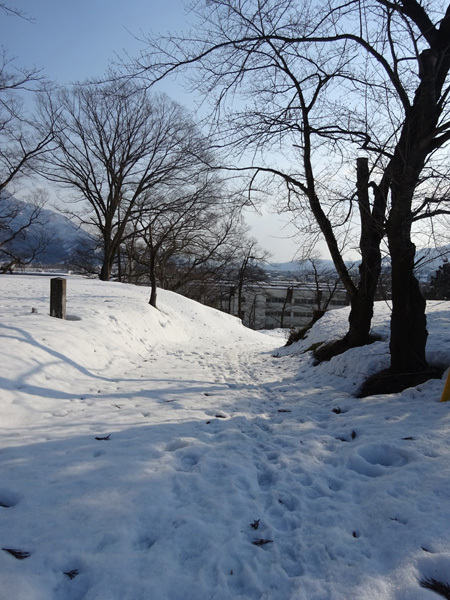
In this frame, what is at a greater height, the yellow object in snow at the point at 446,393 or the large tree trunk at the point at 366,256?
the large tree trunk at the point at 366,256

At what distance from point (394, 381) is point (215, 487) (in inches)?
133

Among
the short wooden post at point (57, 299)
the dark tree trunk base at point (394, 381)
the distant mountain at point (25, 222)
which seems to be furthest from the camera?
the distant mountain at point (25, 222)

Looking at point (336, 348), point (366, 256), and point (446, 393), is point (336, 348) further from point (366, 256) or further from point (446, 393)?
point (446, 393)

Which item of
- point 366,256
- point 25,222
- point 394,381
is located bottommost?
point 394,381

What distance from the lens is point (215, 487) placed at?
2.64 metres

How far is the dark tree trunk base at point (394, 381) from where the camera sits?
479cm

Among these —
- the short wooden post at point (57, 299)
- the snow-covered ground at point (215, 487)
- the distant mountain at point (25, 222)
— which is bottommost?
the snow-covered ground at point (215, 487)

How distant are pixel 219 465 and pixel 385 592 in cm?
157

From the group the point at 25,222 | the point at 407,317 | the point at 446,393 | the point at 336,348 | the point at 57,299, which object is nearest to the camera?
the point at 446,393

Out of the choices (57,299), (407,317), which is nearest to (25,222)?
(57,299)

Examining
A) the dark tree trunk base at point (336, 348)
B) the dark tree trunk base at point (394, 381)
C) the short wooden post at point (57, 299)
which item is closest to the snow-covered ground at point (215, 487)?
the dark tree trunk base at point (394, 381)

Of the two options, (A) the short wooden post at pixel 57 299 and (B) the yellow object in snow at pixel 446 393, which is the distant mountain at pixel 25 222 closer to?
(A) the short wooden post at pixel 57 299

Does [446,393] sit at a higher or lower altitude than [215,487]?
higher

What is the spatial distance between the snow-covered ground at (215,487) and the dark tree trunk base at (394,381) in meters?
0.29
